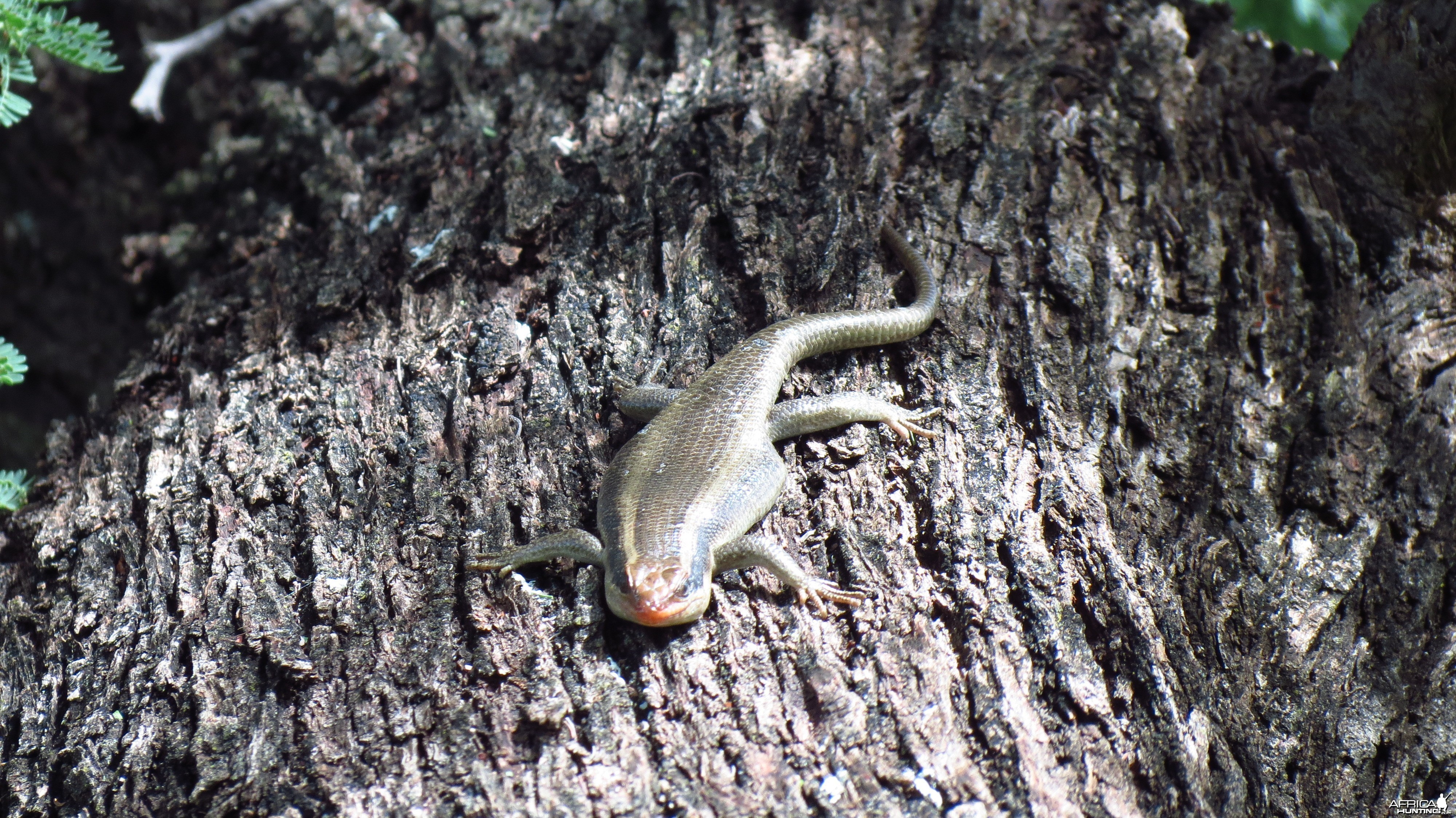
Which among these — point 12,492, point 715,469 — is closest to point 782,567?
point 715,469

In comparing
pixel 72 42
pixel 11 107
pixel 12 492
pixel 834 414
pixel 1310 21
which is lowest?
pixel 12 492

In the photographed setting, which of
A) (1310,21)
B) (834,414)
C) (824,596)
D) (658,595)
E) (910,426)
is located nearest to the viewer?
(658,595)

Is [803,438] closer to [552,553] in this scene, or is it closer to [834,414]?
[834,414]

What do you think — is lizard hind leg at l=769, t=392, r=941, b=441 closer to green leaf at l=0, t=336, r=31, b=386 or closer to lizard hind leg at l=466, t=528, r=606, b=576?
lizard hind leg at l=466, t=528, r=606, b=576

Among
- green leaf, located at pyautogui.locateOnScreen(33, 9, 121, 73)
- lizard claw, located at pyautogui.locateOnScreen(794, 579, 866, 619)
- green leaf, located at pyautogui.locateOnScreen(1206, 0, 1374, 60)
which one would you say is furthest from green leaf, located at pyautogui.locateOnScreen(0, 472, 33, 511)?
green leaf, located at pyautogui.locateOnScreen(1206, 0, 1374, 60)

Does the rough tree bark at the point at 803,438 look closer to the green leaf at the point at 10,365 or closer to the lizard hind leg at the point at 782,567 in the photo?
the lizard hind leg at the point at 782,567

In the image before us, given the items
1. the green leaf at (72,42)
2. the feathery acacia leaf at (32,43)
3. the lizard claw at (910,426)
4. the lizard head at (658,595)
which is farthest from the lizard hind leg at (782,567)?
the green leaf at (72,42)
